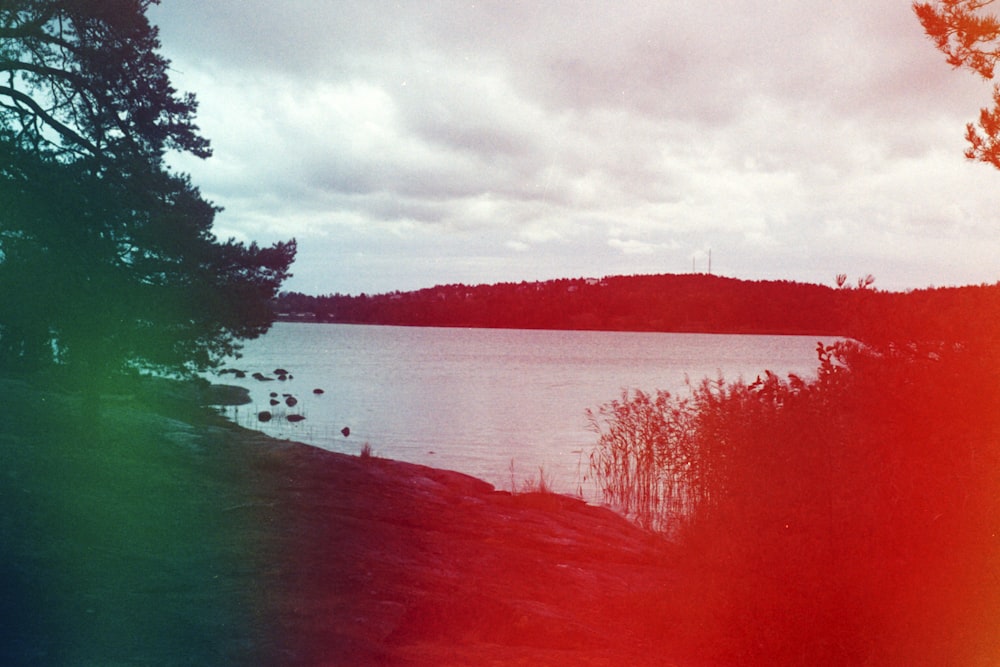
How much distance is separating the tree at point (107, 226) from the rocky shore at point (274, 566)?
7.23 feet

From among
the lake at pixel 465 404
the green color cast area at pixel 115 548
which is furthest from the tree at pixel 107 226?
the lake at pixel 465 404

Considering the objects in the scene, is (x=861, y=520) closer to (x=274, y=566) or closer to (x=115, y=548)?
(x=274, y=566)

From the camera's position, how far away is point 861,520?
10.5m

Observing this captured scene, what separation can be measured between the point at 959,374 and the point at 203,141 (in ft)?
51.0

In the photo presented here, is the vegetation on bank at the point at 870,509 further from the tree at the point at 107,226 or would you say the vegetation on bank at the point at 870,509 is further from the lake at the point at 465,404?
the tree at the point at 107,226

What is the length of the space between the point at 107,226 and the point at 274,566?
10059 mm

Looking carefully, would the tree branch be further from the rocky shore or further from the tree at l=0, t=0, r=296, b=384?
the rocky shore

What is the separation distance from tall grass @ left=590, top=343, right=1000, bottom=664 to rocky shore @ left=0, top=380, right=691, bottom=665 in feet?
2.99

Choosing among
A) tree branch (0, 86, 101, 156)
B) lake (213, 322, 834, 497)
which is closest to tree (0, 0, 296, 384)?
tree branch (0, 86, 101, 156)

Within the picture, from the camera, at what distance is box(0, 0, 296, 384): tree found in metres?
15.7

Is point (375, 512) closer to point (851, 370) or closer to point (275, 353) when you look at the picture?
point (851, 370)

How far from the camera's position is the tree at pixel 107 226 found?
51.6ft

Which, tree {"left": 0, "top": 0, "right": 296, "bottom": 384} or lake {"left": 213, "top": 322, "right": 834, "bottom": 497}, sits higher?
tree {"left": 0, "top": 0, "right": 296, "bottom": 384}

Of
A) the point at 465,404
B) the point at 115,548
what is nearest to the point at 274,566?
the point at 115,548
